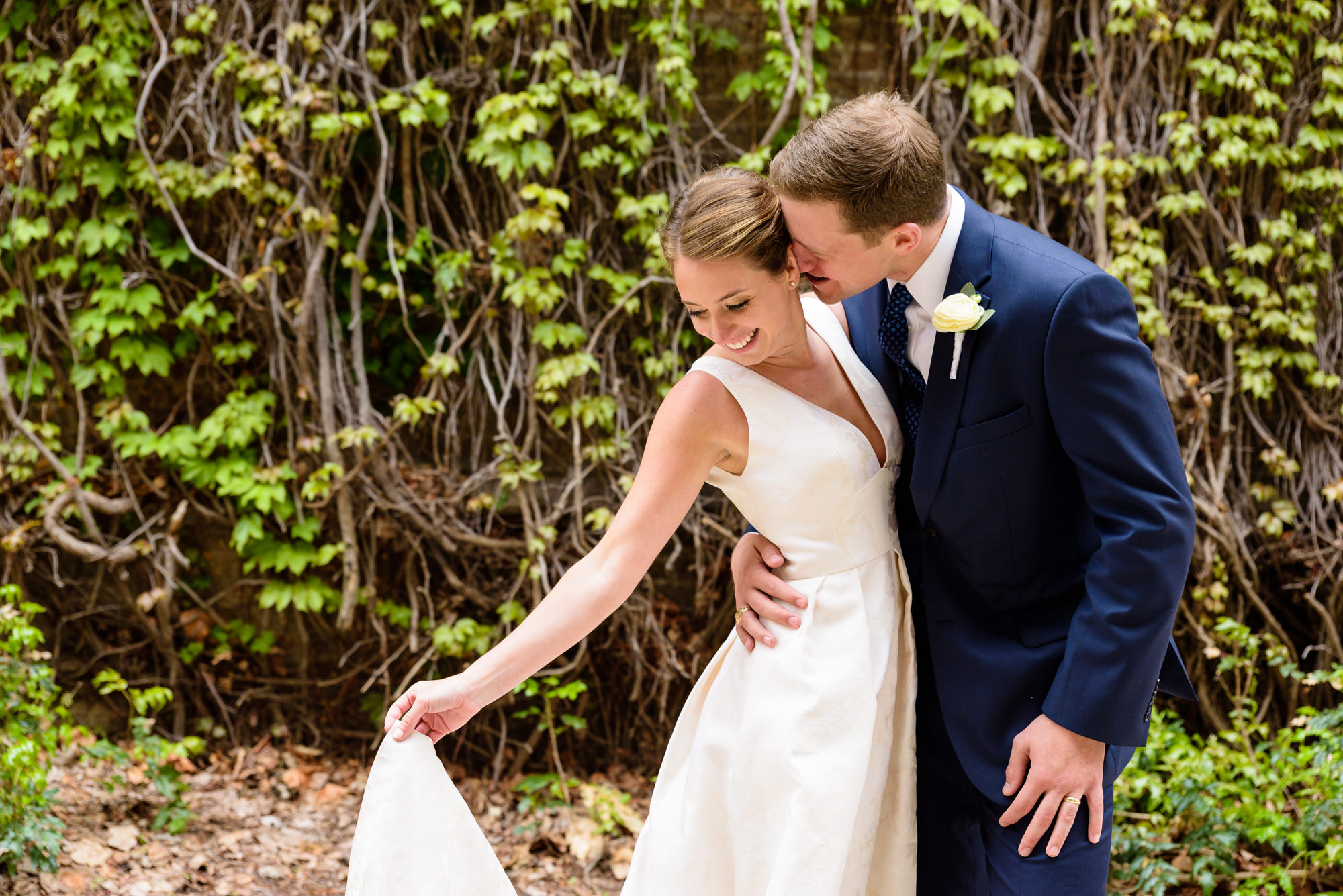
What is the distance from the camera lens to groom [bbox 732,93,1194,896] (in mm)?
1549

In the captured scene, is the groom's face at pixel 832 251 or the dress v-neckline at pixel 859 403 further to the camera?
the dress v-neckline at pixel 859 403

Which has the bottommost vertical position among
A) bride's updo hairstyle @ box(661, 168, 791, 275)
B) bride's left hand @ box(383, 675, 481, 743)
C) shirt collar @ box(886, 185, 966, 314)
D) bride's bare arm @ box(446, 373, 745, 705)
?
bride's left hand @ box(383, 675, 481, 743)

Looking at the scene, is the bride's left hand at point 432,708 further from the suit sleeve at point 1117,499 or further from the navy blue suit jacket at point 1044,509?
the suit sleeve at point 1117,499

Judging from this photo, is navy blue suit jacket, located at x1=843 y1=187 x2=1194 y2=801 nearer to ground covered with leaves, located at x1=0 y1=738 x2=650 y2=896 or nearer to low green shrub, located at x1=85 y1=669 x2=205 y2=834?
ground covered with leaves, located at x1=0 y1=738 x2=650 y2=896

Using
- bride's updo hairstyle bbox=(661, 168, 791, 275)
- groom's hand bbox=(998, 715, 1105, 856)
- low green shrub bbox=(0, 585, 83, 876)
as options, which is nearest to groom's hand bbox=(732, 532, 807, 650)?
groom's hand bbox=(998, 715, 1105, 856)

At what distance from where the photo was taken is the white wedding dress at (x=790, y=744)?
5.68 ft

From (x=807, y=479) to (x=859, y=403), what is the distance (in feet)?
0.76

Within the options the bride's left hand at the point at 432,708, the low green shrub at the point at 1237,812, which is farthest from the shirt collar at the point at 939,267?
the low green shrub at the point at 1237,812

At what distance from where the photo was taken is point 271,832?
346 cm

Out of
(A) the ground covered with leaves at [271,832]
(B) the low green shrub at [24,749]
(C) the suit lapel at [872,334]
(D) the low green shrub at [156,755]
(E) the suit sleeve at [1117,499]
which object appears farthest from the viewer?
(D) the low green shrub at [156,755]

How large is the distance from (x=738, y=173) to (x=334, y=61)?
2.51 metres

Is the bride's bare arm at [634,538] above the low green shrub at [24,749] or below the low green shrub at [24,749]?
above

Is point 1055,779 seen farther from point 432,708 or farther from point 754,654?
point 432,708

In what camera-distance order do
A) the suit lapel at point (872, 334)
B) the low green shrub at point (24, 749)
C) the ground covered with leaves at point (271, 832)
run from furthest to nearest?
Result: the ground covered with leaves at point (271, 832)
the low green shrub at point (24, 749)
the suit lapel at point (872, 334)
